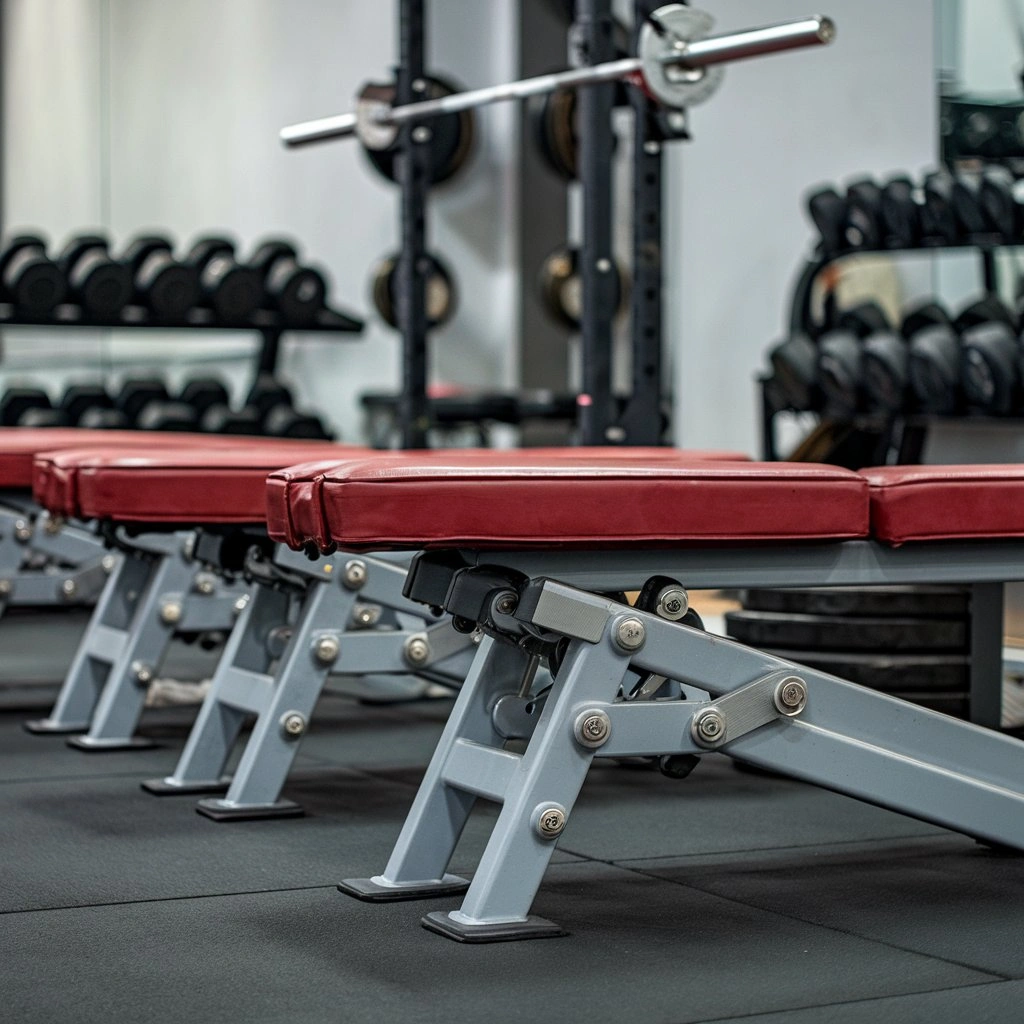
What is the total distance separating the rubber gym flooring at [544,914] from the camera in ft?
5.66

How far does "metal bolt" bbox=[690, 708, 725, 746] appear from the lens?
6.55ft

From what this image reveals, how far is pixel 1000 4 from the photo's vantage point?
5.40m

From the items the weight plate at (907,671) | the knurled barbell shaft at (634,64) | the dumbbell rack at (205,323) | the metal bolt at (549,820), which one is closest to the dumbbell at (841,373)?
the knurled barbell shaft at (634,64)

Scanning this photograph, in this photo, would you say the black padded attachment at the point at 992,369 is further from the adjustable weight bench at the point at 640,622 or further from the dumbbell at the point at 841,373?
the adjustable weight bench at the point at 640,622

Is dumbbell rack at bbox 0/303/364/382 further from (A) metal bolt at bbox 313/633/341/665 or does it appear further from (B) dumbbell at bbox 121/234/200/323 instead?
(A) metal bolt at bbox 313/633/341/665

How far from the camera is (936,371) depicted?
5004 mm

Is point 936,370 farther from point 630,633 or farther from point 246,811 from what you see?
point 630,633

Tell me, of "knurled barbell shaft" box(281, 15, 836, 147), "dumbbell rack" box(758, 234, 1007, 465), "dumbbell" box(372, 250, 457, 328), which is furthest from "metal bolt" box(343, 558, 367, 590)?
"dumbbell" box(372, 250, 457, 328)

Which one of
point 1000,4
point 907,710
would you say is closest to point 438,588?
point 907,710

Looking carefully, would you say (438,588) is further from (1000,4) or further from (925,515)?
(1000,4)

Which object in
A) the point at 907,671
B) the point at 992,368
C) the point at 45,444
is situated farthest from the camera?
the point at 992,368

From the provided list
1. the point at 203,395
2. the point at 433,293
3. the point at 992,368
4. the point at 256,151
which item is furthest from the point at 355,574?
the point at 256,151

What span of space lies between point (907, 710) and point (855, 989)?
432mm

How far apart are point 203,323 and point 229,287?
186 mm
